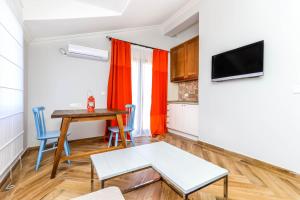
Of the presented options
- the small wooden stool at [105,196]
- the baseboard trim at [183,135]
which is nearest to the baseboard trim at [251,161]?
the baseboard trim at [183,135]

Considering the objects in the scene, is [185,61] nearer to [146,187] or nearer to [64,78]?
[64,78]

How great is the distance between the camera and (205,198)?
143 centimetres

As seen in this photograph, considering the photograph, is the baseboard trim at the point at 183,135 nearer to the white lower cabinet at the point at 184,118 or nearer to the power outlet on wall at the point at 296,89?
the white lower cabinet at the point at 184,118

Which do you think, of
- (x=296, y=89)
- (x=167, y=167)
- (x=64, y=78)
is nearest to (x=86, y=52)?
(x=64, y=78)

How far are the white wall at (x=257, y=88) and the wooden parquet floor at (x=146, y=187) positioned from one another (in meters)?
0.36

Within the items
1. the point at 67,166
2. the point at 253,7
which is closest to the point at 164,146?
the point at 67,166

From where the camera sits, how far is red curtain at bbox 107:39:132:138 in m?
3.35

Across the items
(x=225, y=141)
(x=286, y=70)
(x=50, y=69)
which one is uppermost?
(x=50, y=69)

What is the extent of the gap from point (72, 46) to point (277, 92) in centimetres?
353

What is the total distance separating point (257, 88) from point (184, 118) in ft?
5.52

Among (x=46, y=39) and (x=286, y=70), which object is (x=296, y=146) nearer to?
(x=286, y=70)

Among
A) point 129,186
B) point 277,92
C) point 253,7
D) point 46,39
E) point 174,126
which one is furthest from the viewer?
point 174,126

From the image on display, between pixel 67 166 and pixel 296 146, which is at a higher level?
pixel 296 146

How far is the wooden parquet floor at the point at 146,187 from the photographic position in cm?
146
